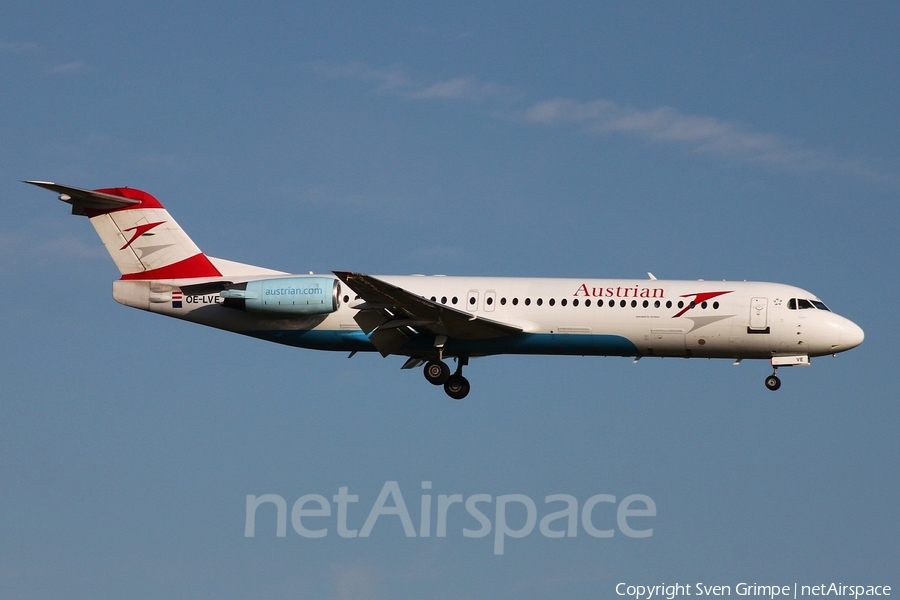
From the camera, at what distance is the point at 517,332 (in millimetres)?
31797

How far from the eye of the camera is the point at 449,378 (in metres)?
33.7

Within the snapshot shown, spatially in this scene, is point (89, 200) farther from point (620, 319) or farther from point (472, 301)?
point (620, 319)

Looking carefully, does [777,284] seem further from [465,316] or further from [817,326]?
[465,316]

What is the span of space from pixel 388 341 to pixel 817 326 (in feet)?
42.6

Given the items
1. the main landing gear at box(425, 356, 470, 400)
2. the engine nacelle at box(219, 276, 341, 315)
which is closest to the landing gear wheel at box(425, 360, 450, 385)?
the main landing gear at box(425, 356, 470, 400)

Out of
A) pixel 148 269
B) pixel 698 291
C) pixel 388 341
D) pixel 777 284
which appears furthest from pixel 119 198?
pixel 777 284

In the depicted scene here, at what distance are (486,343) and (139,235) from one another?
39.4ft

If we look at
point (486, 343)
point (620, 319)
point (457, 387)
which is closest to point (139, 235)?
point (457, 387)

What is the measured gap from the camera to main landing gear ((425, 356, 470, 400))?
109 ft

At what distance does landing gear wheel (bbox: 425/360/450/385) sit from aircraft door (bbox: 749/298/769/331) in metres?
9.45

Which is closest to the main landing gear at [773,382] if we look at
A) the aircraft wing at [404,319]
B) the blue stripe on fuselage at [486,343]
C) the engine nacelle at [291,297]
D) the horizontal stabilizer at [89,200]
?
the blue stripe on fuselage at [486,343]

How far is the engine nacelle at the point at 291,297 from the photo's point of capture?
105 feet

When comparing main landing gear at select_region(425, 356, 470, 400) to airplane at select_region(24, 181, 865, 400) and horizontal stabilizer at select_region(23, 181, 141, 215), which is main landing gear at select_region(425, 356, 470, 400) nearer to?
airplane at select_region(24, 181, 865, 400)

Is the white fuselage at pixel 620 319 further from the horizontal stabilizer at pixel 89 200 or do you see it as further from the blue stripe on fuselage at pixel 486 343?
the horizontal stabilizer at pixel 89 200
